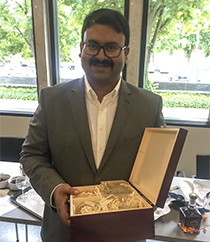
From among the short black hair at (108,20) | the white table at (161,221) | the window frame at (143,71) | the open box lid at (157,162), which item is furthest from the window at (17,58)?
the open box lid at (157,162)

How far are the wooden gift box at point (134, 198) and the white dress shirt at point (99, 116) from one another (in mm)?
162

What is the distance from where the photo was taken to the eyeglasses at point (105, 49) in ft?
2.94

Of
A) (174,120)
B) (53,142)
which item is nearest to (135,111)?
(53,142)

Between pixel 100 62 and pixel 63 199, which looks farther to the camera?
pixel 100 62

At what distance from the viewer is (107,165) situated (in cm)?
94

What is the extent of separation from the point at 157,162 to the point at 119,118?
0.86 feet

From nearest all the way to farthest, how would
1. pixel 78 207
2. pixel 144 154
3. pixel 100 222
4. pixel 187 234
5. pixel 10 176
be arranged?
pixel 100 222 → pixel 78 207 → pixel 144 154 → pixel 187 234 → pixel 10 176

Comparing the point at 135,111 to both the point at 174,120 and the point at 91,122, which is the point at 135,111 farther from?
the point at 174,120

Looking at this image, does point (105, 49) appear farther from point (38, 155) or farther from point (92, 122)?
point (38, 155)

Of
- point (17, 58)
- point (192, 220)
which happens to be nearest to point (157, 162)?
point (192, 220)

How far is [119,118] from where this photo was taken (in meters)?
0.95

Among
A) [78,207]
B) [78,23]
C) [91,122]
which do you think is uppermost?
[78,23]

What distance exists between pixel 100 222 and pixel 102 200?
0.43 ft

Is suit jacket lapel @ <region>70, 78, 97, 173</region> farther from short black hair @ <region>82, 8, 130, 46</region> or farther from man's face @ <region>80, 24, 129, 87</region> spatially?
short black hair @ <region>82, 8, 130, 46</region>
